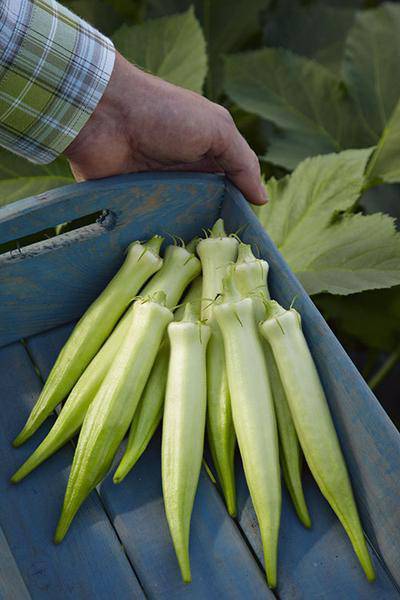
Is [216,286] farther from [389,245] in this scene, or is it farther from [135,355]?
[389,245]

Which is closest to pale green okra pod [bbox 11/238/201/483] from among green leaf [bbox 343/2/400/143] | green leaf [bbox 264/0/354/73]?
green leaf [bbox 343/2/400/143]

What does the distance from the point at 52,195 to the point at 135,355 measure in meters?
0.38

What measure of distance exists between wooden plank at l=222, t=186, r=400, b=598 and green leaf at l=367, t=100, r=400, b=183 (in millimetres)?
782

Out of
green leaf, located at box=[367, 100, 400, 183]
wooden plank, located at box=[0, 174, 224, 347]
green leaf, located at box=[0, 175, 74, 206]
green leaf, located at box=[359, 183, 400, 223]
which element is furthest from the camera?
green leaf, located at box=[359, 183, 400, 223]

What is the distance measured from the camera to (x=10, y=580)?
1.46 m

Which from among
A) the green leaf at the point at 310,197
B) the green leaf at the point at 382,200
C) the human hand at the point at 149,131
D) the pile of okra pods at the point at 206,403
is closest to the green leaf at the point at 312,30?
the green leaf at the point at 382,200

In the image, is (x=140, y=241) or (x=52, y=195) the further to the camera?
(x=140, y=241)

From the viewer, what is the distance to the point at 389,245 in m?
1.88

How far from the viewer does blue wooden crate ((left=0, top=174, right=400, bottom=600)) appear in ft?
4.84

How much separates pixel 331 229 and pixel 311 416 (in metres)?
0.61

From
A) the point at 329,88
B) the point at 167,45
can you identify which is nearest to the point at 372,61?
the point at 329,88

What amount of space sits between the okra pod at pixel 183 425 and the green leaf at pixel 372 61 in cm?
114

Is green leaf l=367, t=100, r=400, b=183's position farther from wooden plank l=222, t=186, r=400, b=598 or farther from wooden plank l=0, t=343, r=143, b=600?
wooden plank l=0, t=343, r=143, b=600

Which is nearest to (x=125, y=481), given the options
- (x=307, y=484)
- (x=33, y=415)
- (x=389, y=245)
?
(x=33, y=415)
